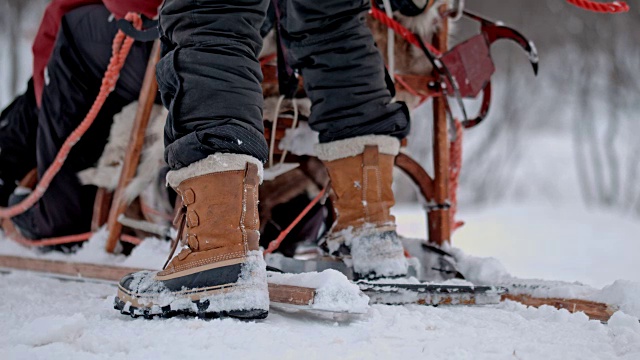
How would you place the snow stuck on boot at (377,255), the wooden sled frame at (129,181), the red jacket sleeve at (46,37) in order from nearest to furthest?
the snow stuck on boot at (377,255) → the wooden sled frame at (129,181) → the red jacket sleeve at (46,37)

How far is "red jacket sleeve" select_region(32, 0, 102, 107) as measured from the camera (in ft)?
5.06

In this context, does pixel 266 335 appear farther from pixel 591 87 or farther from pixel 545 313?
pixel 591 87

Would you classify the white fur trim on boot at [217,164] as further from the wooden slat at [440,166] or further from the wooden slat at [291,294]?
the wooden slat at [440,166]

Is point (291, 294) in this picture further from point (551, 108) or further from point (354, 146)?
point (551, 108)

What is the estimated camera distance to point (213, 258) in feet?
2.72

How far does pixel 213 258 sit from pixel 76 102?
88cm

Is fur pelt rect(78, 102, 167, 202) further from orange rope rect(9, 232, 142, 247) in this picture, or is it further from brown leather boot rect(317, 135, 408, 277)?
brown leather boot rect(317, 135, 408, 277)

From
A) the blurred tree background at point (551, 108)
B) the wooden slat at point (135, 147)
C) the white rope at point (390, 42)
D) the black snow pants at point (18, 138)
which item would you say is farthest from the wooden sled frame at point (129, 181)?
the blurred tree background at point (551, 108)

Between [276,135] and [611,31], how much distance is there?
26.1 ft

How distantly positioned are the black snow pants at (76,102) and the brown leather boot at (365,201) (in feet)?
1.98

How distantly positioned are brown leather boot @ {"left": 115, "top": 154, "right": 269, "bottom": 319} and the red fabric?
0.64 meters

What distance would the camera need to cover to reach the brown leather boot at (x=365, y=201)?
1102mm

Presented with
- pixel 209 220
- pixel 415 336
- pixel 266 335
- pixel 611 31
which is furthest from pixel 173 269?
pixel 611 31

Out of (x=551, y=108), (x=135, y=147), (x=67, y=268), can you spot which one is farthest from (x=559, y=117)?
(x=67, y=268)
